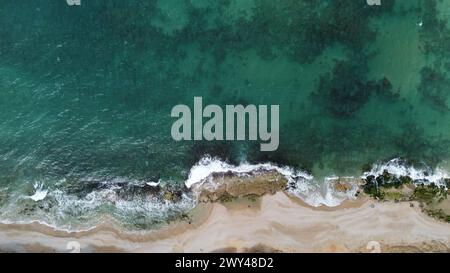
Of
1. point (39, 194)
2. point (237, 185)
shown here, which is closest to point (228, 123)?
point (237, 185)

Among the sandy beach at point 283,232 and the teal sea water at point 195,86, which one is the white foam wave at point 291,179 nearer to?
the teal sea water at point 195,86

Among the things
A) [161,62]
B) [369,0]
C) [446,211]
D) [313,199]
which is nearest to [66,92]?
[161,62]

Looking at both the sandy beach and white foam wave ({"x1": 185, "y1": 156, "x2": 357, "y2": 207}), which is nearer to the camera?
the sandy beach

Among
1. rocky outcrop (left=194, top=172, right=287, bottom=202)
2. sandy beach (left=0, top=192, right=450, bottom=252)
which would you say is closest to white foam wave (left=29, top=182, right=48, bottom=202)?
sandy beach (left=0, top=192, right=450, bottom=252)

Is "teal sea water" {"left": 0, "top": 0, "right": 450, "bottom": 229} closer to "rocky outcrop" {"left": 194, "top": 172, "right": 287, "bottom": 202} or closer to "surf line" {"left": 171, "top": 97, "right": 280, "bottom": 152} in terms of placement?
"surf line" {"left": 171, "top": 97, "right": 280, "bottom": 152}

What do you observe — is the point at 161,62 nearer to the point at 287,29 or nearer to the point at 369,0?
the point at 287,29
